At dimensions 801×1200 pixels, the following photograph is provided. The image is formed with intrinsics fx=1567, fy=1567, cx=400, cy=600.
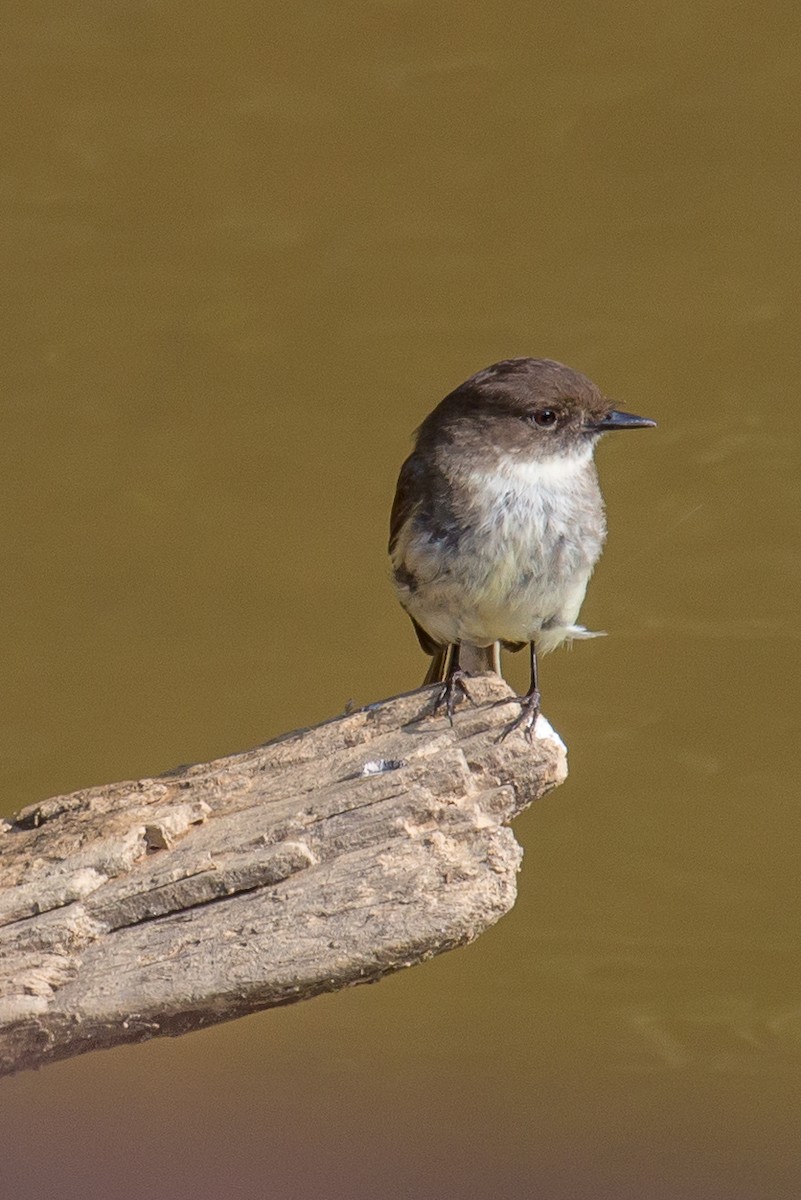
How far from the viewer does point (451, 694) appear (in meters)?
3.99

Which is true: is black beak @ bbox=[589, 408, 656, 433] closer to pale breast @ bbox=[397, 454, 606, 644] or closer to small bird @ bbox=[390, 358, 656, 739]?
small bird @ bbox=[390, 358, 656, 739]

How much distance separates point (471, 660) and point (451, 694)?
496 millimetres

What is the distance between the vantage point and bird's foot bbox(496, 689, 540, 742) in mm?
3666

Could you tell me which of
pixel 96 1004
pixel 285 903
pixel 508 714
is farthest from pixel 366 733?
pixel 96 1004

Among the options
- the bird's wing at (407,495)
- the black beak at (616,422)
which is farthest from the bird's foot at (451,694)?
the black beak at (616,422)

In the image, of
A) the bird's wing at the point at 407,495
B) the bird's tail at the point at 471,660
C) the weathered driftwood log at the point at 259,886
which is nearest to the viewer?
the weathered driftwood log at the point at 259,886

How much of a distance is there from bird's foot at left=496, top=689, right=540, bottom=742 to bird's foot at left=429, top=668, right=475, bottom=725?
122 mm

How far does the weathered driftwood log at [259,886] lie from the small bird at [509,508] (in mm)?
458

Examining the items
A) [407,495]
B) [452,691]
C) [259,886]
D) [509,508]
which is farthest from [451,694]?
[259,886]

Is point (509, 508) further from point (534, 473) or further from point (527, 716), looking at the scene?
point (527, 716)

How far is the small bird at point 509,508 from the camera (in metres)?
4.11

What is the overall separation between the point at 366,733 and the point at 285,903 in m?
0.61

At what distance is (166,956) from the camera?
130 inches

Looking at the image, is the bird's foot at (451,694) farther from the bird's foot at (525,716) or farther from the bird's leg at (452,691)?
the bird's foot at (525,716)
